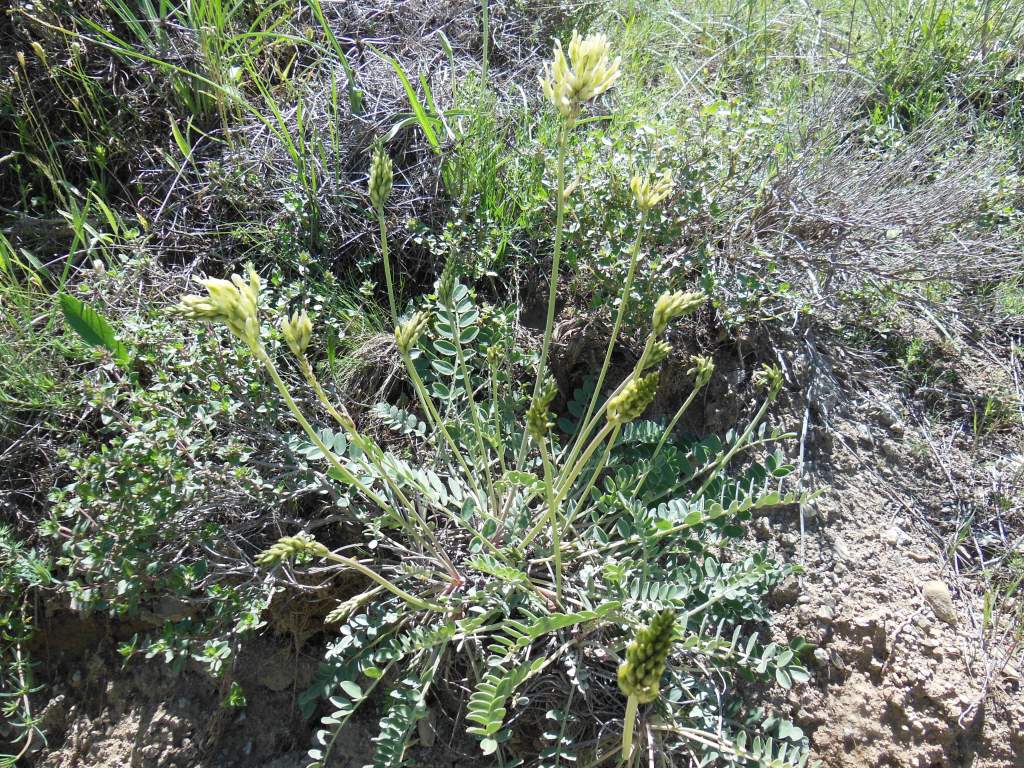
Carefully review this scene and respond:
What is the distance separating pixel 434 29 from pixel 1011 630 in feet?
10.9

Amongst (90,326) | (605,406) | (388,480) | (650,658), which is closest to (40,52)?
(90,326)

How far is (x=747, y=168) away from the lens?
9.22 ft

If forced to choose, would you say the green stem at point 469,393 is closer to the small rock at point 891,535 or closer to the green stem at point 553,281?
the green stem at point 553,281

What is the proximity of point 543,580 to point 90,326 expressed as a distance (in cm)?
155

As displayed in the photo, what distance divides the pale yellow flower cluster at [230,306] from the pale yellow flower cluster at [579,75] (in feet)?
2.44

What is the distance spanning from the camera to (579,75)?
1.59 meters

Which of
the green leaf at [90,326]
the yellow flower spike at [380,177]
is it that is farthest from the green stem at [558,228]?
the green leaf at [90,326]

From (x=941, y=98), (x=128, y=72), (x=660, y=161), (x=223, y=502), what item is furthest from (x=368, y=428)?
(x=941, y=98)

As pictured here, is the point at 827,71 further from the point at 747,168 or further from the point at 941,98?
the point at 747,168

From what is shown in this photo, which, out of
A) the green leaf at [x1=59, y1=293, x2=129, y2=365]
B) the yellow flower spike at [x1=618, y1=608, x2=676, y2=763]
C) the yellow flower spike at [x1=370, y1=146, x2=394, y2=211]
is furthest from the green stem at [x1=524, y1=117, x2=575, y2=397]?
the green leaf at [x1=59, y1=293, x2=129, y2=365]

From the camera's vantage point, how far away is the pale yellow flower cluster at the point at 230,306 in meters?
1.40

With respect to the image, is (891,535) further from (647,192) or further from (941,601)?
(647,192)

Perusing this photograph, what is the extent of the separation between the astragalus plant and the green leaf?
44cm

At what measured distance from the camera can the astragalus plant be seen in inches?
76.2
